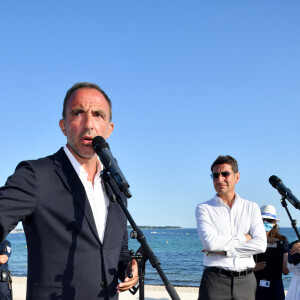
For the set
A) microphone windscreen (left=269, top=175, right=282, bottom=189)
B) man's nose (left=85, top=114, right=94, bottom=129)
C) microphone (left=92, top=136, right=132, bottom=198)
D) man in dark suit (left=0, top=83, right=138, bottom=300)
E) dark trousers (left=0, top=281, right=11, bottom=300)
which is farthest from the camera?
dark trousers (left=0, top=281, right=11, bottom=300)

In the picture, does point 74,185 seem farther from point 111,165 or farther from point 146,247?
point 146,247

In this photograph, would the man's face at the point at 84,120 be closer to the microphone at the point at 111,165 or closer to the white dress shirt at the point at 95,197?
the white dress shirt at the point at 95,197

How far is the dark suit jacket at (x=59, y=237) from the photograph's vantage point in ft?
7.00

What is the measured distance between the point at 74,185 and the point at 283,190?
267 cm

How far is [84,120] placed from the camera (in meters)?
2.41

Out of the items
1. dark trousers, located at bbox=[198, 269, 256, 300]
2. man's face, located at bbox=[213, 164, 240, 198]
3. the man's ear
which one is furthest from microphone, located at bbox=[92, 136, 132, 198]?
man's face, located at bbox=[213, 164, 240, 198]

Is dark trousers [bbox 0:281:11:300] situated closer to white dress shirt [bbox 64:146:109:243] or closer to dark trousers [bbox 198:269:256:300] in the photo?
dark trousers [bbox 198:269:256:300]

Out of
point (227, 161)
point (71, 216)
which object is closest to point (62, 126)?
point (71, 216)

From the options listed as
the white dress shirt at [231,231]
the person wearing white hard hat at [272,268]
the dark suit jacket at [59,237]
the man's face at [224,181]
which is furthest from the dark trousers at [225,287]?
the dark suit jacket at [59,237]

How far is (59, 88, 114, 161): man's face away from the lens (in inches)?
94.3

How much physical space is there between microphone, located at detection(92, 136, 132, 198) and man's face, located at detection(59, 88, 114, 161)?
221 mm

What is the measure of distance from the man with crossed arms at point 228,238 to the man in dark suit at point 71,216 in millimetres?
2591

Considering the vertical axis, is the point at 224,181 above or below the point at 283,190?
above

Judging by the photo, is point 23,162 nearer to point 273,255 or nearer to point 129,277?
point 129,277
